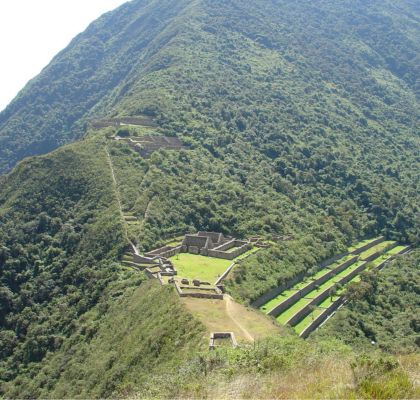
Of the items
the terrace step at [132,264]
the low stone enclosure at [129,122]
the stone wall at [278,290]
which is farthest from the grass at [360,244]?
the low stone enclosure at [129,122]

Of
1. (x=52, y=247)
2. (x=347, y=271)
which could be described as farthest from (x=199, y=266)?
(x=347, y=271)

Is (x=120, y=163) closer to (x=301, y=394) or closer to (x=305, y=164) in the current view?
(x=305, y=164)

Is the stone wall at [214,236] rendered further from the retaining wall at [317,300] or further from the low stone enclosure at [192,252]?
the retaining wall at [317,300]

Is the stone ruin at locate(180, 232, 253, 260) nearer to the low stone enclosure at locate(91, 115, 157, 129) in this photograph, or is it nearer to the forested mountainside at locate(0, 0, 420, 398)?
the forested mountainside at locate(0, 0, 420, 398)

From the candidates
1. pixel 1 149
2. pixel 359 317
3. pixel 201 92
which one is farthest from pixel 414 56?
pixel 359 317

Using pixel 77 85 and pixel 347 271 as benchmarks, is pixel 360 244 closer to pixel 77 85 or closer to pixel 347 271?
pixel 347 271

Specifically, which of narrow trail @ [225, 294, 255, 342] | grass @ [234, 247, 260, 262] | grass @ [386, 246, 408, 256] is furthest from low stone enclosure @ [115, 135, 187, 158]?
narrow trail @ [225, 294, 255, 342]
